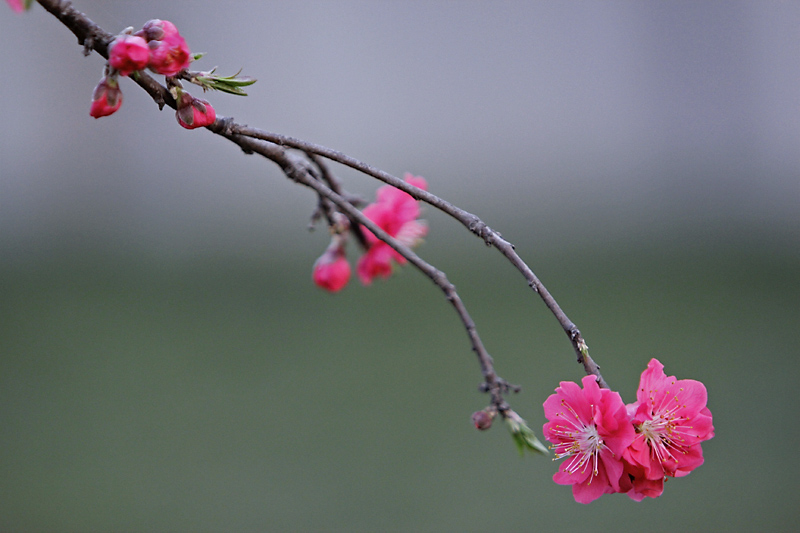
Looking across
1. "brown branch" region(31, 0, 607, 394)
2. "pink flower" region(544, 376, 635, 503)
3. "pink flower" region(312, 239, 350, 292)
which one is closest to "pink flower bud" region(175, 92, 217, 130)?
"brown branch" region(31, 0, 607, 394)

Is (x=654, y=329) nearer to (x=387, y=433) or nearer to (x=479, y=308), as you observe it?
(x=479, y=308)

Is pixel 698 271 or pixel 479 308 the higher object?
pixel 698 271

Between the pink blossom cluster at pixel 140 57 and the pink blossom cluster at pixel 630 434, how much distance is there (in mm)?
373

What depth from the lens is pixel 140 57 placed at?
1.45 feet

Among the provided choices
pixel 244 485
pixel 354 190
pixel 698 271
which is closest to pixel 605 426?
pixel 244 485

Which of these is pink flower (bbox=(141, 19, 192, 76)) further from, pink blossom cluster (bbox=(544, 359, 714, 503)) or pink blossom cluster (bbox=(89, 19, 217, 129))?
pink blossom cluster (bbox=(544, 359, 714, 503))

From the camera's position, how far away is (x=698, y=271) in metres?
3.58

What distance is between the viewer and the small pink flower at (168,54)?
46cm

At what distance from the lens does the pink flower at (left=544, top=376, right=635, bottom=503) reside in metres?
0.50

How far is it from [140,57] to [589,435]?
428 mm

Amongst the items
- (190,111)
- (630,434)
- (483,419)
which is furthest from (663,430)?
(190,111)

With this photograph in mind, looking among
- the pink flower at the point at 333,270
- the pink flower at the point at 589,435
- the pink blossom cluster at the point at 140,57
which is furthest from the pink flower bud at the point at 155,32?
the pink flower at the point at 333,270

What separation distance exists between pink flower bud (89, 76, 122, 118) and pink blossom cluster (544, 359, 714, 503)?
0.39 m

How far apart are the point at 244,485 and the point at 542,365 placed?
127 cm
